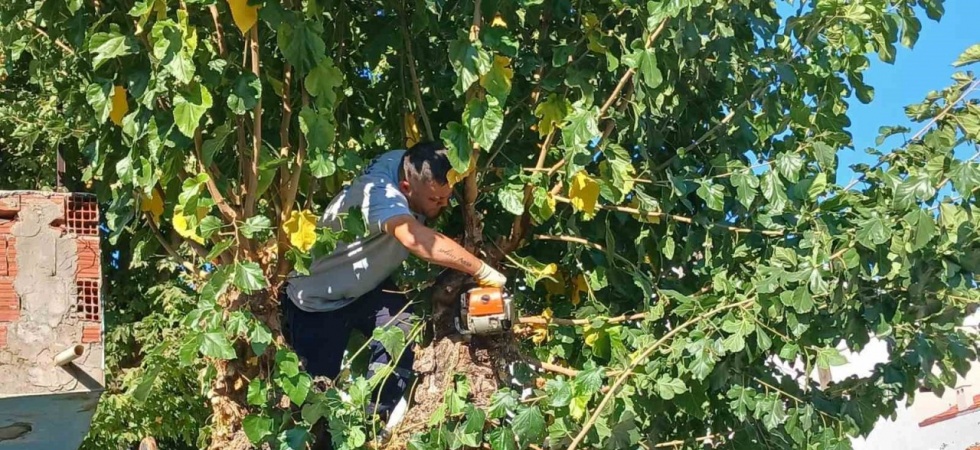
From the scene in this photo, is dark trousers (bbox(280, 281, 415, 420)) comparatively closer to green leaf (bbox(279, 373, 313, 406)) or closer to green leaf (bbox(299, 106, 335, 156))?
green leaf (bbox(279, 373, 313, 406))

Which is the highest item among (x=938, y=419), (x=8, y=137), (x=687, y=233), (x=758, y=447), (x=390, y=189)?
(x=8, y=137)

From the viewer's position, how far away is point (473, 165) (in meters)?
3.21

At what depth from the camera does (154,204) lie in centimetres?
322

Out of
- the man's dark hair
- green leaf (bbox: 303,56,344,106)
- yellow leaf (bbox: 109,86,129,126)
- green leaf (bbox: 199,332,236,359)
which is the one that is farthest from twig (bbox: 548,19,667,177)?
yellow leaf (bbox: 109,86,129,126)

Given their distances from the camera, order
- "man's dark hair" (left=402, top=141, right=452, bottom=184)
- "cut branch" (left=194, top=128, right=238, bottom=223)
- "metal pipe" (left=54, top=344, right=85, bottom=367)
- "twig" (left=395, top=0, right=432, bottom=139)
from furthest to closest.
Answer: "twig" (left=395, top=0, right=432, bottom=139)
"man's dark hair" (left=402, top=141, right=452, bottom=184)
"cut branch" (left=194, top=128, right=238, bottom=223)
"metal pipe" (left=54, top=344, right=85, bottom=367)

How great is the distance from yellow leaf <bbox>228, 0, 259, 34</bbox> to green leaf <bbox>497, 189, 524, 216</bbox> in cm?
84

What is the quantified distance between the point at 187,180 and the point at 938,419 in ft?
30.5

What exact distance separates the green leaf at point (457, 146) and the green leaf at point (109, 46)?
32.0 inches

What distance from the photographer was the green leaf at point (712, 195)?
3252 mm

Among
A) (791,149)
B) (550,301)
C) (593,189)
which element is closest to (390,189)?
(593,189)

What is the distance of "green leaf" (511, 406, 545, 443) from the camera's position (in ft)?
9.99

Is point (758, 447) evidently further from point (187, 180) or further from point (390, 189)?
point (187, 180)

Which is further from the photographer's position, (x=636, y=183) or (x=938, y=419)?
(x=938, y=419)

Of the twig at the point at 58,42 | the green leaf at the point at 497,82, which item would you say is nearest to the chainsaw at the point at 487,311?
the green leaf at the point at 497,82
